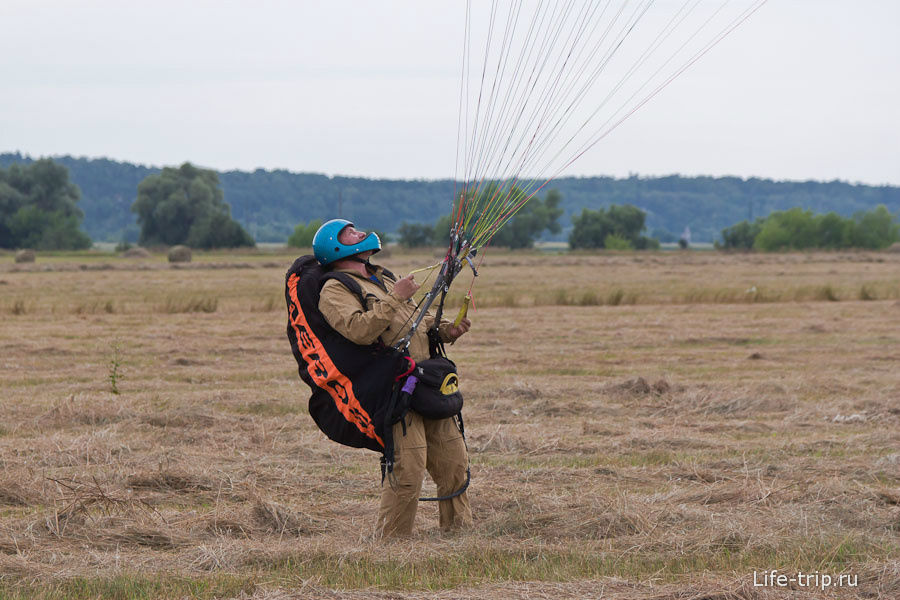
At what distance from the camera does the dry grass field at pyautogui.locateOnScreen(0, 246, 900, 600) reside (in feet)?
16.6

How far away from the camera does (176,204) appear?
91.2 metres

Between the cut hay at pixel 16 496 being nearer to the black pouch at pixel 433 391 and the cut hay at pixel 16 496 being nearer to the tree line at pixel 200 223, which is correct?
the black pouch at pixel 433 391

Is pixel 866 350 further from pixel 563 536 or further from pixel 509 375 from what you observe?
pixel 563 536

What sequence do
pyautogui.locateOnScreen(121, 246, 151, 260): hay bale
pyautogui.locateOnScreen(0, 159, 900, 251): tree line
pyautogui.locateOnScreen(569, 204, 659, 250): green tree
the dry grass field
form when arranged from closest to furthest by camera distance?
the dry grass field < pyautogui.locateOnScreen(121, 246, 151, 260): hay bale < pyautogui.locateOnScreen(0, 159, 900, 251): tree line < pyautogui.locateOnScreen(569, 204, 659, 250): green tree

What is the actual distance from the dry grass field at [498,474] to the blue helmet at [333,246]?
162 centimetres

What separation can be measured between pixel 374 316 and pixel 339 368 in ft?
1.55

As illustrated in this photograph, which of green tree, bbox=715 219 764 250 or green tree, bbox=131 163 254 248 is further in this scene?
green tree, bbox=715 219 764 250

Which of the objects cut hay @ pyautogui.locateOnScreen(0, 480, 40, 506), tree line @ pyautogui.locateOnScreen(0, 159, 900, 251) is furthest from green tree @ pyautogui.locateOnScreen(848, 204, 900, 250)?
cut hay @ pyautogui.locateOnScreen(0, 480, 40, 506)

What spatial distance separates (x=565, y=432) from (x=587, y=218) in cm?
9389

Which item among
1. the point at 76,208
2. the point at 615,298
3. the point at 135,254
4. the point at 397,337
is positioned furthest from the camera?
the point at 76,208

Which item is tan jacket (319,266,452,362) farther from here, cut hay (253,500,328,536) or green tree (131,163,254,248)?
green tree (131,163,254,248)

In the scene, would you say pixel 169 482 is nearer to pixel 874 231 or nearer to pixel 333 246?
pixel 333 246

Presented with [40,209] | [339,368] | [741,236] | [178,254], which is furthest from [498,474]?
[741,236]

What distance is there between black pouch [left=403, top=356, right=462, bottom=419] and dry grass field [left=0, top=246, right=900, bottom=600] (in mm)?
747
